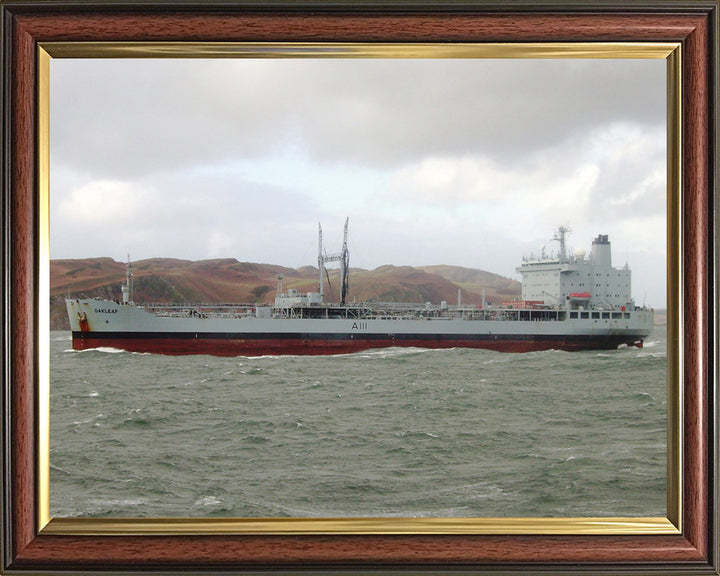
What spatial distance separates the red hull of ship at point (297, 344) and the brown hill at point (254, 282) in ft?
0.48

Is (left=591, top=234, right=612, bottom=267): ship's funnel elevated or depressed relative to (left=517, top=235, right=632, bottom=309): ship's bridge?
elevated

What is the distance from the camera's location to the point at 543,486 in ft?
4.93

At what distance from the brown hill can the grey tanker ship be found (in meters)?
0.04

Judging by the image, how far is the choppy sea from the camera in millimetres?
1481

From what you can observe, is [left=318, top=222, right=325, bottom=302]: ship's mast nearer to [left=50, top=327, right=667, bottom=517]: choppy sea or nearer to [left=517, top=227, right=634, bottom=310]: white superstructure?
[left=50, top=327, right=667, bottom=517]: choppy sea

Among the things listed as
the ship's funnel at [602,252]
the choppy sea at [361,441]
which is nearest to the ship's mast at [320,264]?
the choppy sea at [361,441]

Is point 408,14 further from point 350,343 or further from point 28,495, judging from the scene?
point 28,495

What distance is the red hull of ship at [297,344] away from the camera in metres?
1.69

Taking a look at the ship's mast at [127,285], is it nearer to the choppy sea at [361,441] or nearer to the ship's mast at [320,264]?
the choppy sea at [361,441]

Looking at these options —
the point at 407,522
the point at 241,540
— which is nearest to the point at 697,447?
the point at 407,522

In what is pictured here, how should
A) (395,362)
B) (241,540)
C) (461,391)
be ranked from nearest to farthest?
Answer: (241,540) < (461,391) < (395,362)

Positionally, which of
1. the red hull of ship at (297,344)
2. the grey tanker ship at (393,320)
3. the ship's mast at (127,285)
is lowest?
the red hull of ship at (297,344)

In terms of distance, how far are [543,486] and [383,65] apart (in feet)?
3.90

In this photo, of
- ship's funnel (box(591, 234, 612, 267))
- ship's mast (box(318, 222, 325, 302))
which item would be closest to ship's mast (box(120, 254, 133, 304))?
ship's mast (box(318, 222, 325, 302))
